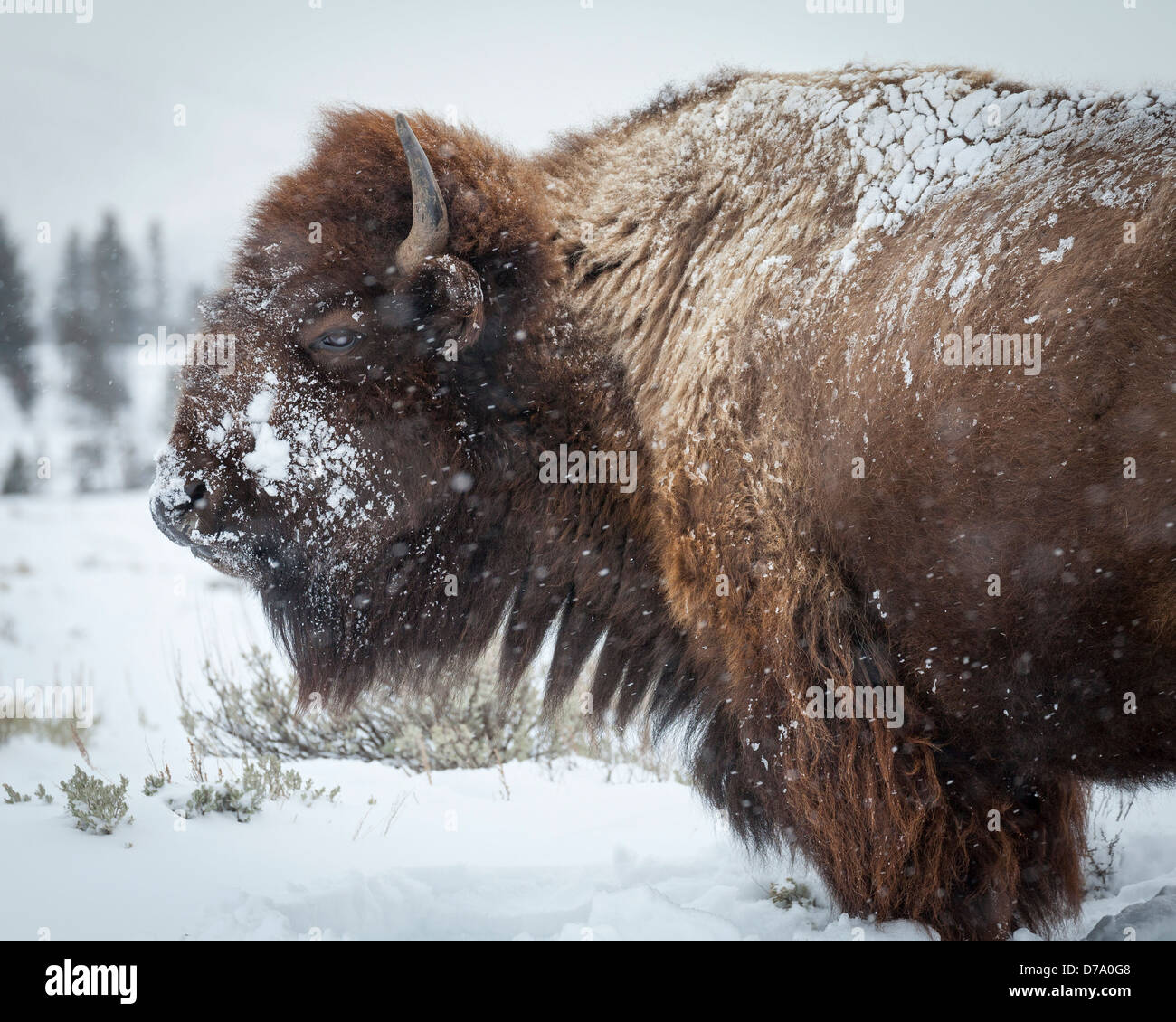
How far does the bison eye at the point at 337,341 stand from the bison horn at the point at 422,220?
258 mm

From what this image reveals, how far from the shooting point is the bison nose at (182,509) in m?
2.49

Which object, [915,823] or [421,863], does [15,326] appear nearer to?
[421,863]

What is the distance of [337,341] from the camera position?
256 centimetres

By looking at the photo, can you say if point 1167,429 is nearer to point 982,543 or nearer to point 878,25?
point 982,543

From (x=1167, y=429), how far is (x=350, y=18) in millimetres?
17583

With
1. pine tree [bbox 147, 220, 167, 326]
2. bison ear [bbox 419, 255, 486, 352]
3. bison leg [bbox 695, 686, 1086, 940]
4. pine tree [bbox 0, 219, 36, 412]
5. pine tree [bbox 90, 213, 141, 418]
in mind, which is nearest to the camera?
bison leg [bbox 695, 686, 1086, 940]

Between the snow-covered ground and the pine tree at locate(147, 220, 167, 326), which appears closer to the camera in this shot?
the snow-covered ground

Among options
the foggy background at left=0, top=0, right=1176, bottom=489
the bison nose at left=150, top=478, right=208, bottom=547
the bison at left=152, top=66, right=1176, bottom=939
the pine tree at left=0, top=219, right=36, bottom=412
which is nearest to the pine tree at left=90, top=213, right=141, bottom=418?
the foggy background at left=0, top=0, right=1176, bottom=489

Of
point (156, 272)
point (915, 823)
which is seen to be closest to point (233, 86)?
point (156, 272)

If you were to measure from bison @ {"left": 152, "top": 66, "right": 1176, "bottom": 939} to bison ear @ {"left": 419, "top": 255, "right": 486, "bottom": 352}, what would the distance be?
0.04ft

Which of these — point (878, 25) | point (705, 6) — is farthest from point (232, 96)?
point (878, 25)

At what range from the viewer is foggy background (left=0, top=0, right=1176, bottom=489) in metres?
2.96

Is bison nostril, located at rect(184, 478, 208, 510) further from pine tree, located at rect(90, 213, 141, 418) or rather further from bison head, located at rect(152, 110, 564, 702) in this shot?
pine tree, located at rect(90, 213, 141, 418)

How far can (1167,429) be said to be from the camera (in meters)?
1.73
